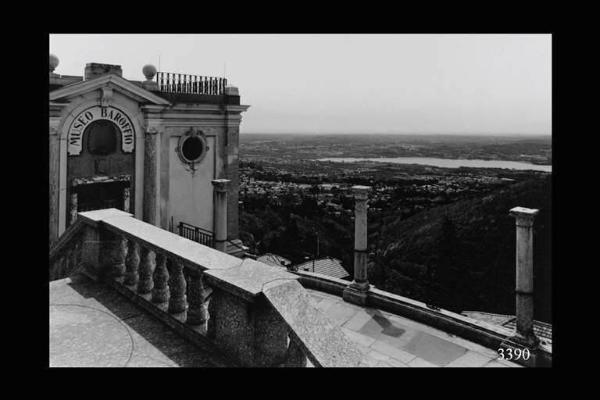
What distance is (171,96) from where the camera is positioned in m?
17.6

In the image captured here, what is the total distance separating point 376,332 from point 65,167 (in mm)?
11332

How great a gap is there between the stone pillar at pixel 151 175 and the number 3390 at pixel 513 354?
1282cm

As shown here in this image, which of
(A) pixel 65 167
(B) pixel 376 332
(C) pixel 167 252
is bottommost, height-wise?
(B) pixel 376 332

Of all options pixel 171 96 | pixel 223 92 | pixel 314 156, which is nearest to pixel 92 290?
pixel 171 96

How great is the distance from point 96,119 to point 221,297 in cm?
1371

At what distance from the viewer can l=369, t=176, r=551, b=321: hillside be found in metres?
24.5

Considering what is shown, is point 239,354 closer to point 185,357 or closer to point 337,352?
point 185,357

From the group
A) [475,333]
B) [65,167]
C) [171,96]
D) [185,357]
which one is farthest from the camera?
[171,96]

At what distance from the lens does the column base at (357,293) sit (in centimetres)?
1062

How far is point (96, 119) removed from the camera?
15.3 metres

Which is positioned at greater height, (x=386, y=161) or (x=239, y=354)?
(x=386, y=161)

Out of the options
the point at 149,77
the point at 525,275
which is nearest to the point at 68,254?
the point at 525,275

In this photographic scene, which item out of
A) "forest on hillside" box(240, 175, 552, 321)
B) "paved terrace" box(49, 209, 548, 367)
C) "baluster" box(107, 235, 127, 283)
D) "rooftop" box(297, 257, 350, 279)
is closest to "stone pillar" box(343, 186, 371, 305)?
"paved terrace" box(49, 209, 548, 367)

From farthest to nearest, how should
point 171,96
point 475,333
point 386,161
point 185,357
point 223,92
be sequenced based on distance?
1. point 386,161
2. point 223,92
3. point 171,96
4. point 475,333
5. point 185,357
